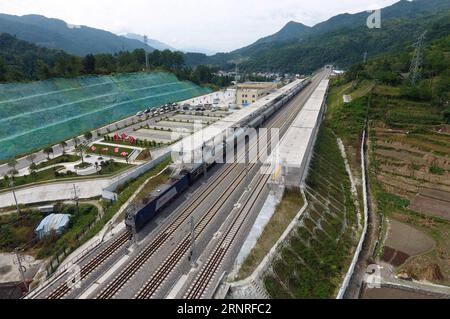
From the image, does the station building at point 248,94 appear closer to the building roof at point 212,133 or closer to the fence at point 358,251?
the building roof at point 212,133

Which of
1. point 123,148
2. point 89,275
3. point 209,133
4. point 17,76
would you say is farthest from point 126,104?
point 89,275

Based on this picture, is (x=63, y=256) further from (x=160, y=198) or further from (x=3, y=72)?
(x=3, y=72)

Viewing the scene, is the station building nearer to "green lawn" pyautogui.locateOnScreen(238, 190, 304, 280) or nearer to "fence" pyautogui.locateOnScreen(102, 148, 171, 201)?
"fence" pyautogui.locateOnScreen(102, 148, 171, 201)

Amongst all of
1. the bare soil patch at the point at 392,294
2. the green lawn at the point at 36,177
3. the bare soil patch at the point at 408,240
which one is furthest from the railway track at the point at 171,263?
the green lawn at the point at 36,177

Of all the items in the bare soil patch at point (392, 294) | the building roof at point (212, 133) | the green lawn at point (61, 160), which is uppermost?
the building roof at point (212, 133)

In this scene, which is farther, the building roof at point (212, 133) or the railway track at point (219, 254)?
the building roof at point (212, 133)

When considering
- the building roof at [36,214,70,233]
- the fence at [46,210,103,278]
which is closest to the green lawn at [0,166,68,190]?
the building roof at [36,214,70,233]

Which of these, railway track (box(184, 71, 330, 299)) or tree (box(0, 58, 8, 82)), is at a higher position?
tree (box(0, 58, 8, 82))
